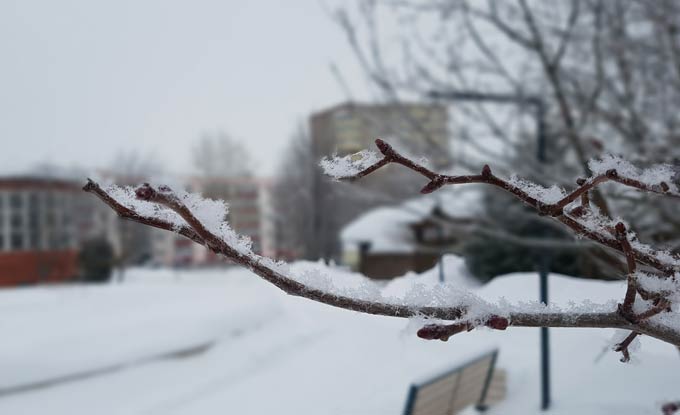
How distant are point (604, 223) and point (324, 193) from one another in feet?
14.1

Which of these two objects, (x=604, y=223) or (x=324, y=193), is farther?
(x=324, y=193)

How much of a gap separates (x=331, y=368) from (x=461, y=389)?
645 mm

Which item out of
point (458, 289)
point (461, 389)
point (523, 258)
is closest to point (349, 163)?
point (458, 289)

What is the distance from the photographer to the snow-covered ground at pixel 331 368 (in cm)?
198

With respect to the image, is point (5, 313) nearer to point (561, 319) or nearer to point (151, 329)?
point (151, 329)

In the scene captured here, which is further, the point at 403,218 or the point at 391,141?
the point at 403,218

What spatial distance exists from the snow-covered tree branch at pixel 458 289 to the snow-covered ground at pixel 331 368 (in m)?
0.08

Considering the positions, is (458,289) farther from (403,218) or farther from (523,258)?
(403,218)

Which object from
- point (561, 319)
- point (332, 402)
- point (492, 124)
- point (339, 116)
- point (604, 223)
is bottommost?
point (332, 402)

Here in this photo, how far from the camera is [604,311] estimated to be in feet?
3.02

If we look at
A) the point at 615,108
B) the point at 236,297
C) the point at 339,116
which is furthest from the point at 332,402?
the point at 236,297

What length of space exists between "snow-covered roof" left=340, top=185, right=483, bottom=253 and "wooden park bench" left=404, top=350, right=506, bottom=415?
93 centimetres

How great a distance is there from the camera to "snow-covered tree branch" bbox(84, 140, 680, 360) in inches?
30.0

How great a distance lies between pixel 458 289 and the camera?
34.3 inches
